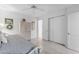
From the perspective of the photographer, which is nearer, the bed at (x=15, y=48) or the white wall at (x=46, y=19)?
the bed at (x=15, y=48)

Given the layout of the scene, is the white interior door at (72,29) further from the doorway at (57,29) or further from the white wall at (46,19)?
the white wall at (46,19)

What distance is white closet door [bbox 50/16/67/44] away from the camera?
218cm

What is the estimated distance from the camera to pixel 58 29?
7.36 ft

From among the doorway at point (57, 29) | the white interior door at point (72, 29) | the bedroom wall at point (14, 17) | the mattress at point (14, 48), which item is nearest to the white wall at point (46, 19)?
the doorway at point (57, 29)

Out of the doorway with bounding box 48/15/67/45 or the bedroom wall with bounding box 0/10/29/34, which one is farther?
the doorway with bounding box 48/15/67/45

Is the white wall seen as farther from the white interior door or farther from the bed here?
the bed

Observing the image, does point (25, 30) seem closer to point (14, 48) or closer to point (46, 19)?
point (46, 19)

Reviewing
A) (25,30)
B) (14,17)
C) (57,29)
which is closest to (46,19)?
(57,29)

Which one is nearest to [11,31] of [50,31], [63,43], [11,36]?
[11,36]

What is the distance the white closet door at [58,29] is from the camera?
7.16 feet

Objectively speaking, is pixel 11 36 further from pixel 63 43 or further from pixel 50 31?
pixel 63 43

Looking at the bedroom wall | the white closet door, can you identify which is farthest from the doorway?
the bedroom wall
